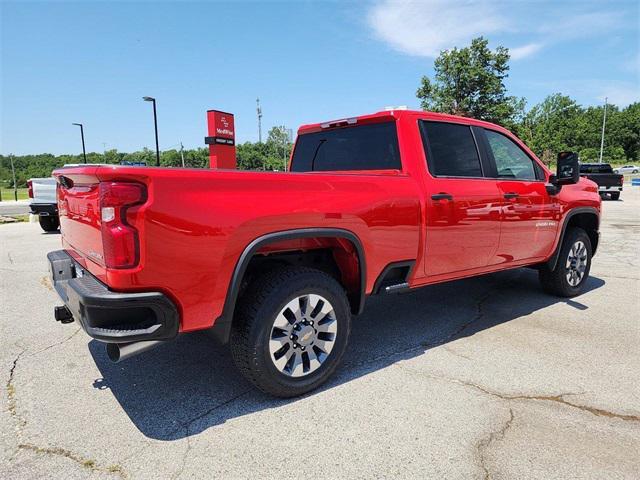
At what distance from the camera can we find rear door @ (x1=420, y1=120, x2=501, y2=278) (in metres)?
3.50

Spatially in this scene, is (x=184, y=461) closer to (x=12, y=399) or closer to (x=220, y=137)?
(x=12, y=399)

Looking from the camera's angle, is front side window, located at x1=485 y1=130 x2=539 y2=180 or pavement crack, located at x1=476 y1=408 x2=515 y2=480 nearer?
pavement crack, located at x1=476 y1=408 x2=515 y2=480

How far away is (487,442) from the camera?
2410 mm

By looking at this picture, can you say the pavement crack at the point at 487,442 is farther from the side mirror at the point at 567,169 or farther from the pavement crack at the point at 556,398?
the side mirror at the point at 567,169

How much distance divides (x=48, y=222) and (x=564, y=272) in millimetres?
11836

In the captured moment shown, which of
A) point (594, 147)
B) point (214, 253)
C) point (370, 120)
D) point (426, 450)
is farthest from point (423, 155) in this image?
point (594, 147)

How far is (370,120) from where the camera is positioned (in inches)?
148

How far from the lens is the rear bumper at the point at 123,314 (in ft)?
7.18

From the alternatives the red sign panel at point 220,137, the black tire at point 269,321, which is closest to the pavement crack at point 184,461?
the black tire at point 269,321

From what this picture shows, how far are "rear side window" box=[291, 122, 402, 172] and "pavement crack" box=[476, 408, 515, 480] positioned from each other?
6.51 ft

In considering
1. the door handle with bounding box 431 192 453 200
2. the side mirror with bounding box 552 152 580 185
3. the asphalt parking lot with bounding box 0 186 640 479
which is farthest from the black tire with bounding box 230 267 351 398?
the side mirror with bounding box 552 152 580 185

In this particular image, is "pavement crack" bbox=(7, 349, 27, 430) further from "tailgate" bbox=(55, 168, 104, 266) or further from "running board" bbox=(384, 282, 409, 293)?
"running board" bbox=(384, 282, 409, 293)

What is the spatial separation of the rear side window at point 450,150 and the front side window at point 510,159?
1.06ft

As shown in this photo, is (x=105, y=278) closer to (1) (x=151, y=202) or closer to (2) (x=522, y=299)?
(1) (x=151, y=202)
